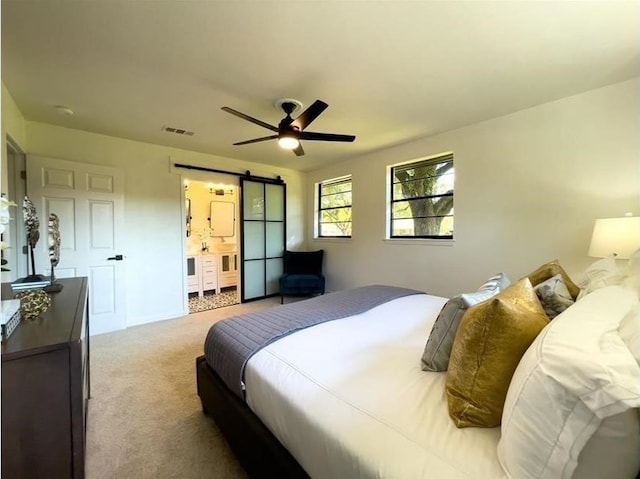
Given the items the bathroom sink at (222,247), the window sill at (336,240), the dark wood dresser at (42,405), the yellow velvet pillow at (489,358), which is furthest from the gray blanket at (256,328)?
the bathroom sink at (222,247)

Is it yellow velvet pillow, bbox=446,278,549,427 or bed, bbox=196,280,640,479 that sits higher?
yellow velvet pillow, bbox=446,278,549,427

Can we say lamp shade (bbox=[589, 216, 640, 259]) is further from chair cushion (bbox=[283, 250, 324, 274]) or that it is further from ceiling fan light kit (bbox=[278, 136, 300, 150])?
chair cushion (bbox=[283, 250, 324, 274])

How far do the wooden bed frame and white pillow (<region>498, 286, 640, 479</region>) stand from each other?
0.75m

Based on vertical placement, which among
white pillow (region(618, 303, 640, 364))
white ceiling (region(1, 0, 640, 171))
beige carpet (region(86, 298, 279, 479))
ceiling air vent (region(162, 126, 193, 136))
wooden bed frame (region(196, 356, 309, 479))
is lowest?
beige carpet (region(86, 298, 279, 479))

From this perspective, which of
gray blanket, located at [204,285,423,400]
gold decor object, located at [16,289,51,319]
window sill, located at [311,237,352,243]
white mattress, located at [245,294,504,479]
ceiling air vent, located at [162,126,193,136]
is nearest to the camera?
white mattress, located at [245,294,504,479]

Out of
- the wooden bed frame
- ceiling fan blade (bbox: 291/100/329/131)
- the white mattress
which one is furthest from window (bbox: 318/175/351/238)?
the wooden bed frame

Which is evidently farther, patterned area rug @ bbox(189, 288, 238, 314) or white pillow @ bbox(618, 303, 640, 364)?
patterned area rug @ bbox(189, 288, 238, 314)

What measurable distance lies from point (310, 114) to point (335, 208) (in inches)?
116

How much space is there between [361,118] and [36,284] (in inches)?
121

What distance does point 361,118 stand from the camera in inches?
118

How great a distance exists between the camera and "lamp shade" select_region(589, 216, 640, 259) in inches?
76.8

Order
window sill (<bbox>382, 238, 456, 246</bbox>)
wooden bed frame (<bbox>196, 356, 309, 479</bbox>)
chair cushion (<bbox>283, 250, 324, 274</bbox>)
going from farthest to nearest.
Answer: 1. chair cushion (<bbox>283, 250, 324, 274</bbox>)
2. window sill (<bbox>382, 238, 456, 246</bbox>)
3. wooden bed frame (<bbox>196, 356, 309, 479</bbox>)

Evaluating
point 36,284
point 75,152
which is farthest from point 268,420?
point 75,152

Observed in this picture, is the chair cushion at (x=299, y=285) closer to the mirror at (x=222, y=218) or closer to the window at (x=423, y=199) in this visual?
the window at (x=423, y=199)
